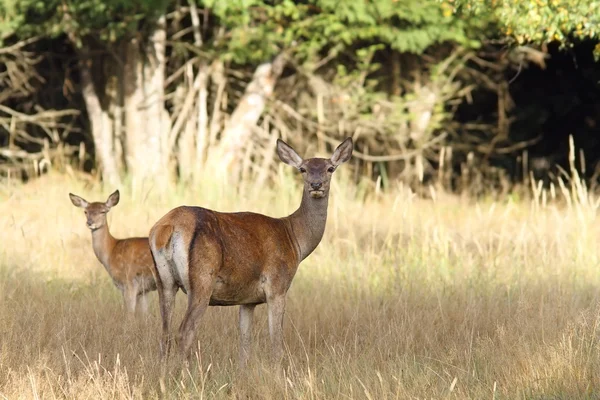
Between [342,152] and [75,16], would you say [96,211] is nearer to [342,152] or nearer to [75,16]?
[342,152]

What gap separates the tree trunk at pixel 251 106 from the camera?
1745cm

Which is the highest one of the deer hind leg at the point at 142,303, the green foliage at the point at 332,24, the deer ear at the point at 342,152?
the green foliage at the point at 332,24

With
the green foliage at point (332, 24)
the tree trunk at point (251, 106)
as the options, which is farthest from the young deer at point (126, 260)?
the tree trunk at point (251, 106)

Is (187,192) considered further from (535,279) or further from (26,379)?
(26,379)

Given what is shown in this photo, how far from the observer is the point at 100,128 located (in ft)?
58.2

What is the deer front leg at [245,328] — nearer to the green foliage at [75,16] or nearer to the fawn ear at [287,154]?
the fawn ear at [287,154]

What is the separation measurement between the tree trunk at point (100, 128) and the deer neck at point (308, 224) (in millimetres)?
10057

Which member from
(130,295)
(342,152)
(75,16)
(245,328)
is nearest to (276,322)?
(245,328)

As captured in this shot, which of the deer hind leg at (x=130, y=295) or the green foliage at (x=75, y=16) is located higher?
the green foliage at (x=75, y=16)

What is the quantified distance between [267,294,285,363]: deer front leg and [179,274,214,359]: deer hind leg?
610mm

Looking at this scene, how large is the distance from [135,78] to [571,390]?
38.4 ft

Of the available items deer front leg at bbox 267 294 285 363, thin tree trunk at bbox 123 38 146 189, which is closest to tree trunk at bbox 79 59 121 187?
thin tree trunk at bbox 123 38 146 189

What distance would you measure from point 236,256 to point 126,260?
10.7ft

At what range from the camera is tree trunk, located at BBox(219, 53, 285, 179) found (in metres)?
17.5
